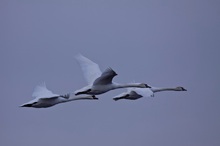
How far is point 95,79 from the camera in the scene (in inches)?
1710

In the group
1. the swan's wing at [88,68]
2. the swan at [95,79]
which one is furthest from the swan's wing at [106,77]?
the swan's wing at [88,68]

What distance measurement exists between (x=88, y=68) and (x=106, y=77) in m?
4.85

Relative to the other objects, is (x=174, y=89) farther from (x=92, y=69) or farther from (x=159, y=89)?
(x=92, y=69)

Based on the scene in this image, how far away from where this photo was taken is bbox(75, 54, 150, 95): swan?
40.9 m

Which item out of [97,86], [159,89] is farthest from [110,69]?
[159,89]

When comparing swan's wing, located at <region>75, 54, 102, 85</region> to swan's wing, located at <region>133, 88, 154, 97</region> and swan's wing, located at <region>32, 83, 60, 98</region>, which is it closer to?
swan's wing, located at <region>32, 83, 60, 98</region>

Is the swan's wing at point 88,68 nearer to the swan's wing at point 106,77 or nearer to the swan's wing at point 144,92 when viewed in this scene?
the swan's wing at point 106,77

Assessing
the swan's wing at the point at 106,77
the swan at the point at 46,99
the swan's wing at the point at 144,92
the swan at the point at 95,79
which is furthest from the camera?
the swan at the point at 46,99

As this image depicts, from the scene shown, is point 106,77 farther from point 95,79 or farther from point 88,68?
point 88,68

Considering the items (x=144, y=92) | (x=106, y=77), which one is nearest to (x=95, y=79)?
(x=106, y=77)

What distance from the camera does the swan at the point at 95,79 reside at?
134 ft

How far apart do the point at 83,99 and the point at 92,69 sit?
2372mm

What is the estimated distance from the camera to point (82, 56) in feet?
152

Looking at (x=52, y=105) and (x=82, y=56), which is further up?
(x=82, y=56)
